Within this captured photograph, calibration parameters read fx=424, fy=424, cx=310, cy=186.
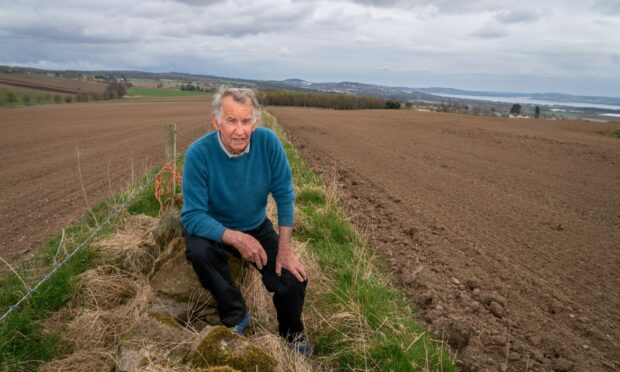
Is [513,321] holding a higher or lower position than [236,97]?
lower

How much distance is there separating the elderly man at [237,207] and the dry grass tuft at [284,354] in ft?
0.50

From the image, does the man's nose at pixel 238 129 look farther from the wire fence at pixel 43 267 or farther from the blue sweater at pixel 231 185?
the wire fence at pixel 43 267

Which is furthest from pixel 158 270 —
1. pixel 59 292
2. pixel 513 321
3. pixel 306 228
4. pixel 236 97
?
pixel 513 321

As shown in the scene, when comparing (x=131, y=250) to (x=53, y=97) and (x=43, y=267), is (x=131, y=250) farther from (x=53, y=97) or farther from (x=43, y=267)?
(x=53, y=97)

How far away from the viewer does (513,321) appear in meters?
4.55

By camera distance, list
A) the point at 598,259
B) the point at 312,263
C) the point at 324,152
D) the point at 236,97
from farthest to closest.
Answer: the point at 324,152
the point at 598,259
the point at 312,263
the point at 236,97

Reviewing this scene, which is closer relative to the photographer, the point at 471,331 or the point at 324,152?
the point at 471,331

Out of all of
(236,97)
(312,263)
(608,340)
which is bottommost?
(608,340)

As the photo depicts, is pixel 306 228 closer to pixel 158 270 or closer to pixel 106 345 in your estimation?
pixel 158 270

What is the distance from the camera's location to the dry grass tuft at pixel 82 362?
3.22m

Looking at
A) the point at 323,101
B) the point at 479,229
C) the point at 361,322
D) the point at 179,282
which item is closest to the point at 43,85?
the point at 323,101

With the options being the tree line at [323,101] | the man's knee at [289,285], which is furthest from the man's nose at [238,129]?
the tree line at [323,101]

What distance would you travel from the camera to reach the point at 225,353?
2500 millimetres

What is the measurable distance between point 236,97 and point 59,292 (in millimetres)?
2770
